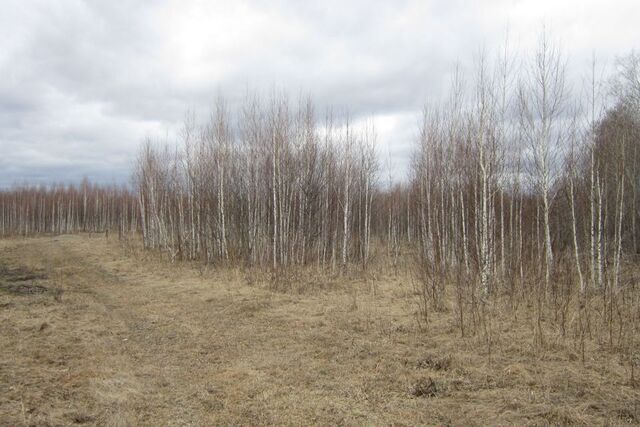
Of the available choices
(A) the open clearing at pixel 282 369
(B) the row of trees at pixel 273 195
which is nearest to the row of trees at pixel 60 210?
(B) the row of trees at pixel 273 195

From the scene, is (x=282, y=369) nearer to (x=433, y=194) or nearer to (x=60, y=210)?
(x=433, y=194)

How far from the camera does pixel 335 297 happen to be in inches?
453

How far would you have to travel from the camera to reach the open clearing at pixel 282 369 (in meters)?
4.38

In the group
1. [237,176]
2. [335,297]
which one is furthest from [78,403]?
[237,176]

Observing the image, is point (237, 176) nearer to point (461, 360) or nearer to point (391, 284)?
point (391, 284)

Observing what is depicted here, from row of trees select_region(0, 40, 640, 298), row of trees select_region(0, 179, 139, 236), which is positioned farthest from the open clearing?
row of trees select_region(0, 179, 139, 236)

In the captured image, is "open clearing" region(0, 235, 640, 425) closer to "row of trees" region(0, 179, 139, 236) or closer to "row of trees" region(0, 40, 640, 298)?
"row of trees" region(0, 40, 640, 298)

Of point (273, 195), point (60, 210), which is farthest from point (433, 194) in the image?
point (60, 210)

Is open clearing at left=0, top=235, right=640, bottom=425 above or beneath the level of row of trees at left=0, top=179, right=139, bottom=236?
beneath

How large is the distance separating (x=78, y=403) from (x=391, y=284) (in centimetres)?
1008

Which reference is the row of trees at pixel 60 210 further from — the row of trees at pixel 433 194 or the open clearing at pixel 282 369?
the open clearing at pixel 282 369

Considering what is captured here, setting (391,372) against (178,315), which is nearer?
(391,372)

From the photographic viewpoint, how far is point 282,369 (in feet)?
19.4

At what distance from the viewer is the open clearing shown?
14.4 ft
